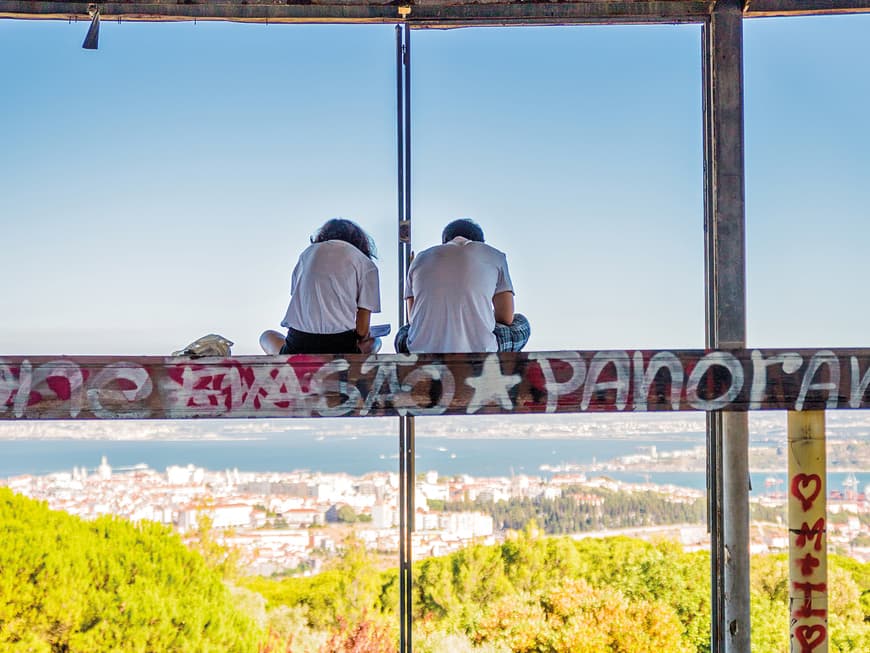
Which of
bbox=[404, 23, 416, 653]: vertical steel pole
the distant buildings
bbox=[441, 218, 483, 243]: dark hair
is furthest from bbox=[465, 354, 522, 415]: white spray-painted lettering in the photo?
the distant buildings

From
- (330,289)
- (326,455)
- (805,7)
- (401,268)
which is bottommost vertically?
(326,455)

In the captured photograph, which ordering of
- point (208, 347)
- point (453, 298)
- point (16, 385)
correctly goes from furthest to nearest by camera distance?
point (453, 298) → point (208, 347) → point (16, 385)

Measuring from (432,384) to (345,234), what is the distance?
1289 mm

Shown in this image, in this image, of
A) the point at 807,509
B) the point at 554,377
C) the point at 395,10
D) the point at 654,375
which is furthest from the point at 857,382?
the point at 395,10

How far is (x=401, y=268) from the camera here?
3510 mm

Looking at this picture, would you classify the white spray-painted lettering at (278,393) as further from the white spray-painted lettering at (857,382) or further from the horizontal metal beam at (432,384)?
the white spray-painted lettering at (857,382)

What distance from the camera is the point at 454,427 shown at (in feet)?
12.2

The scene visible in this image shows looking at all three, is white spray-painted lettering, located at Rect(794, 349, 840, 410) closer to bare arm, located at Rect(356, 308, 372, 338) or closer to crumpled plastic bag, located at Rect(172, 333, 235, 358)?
crumpled plastic bag, located at Rect(172, 333, 235, 358)

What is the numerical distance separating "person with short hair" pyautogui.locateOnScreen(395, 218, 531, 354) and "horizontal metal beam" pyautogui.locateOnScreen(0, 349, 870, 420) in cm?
81

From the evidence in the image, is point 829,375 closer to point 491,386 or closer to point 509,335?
point 491,386

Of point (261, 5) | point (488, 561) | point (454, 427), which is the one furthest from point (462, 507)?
point (261, 5)

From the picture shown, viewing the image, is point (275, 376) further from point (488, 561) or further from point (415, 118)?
point (488, 561)

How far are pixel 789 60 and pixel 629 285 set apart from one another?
1.37 meters

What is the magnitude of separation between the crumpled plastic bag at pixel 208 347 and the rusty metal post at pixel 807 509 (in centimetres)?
140
